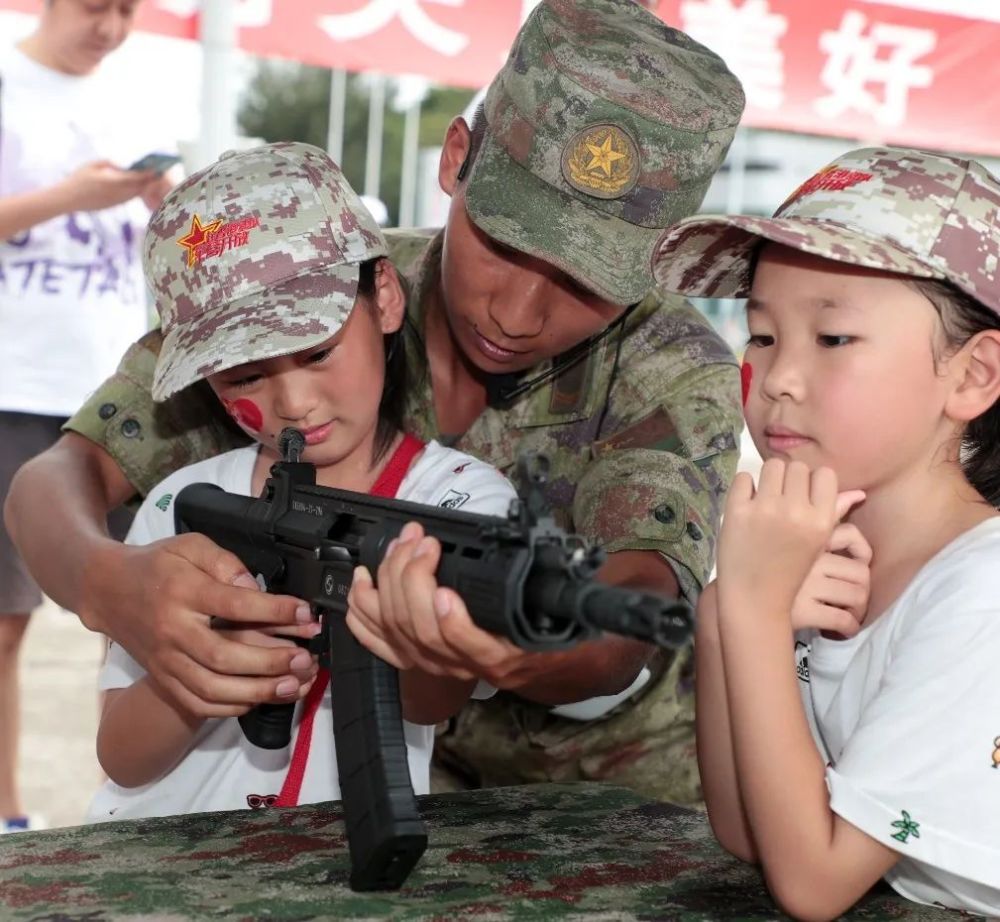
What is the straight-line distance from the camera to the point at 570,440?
2.29m

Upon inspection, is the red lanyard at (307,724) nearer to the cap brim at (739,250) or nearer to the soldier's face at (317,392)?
the soldier's face at (317,392)

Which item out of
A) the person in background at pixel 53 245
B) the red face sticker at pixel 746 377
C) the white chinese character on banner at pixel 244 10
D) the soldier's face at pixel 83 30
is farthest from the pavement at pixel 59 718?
→ the red face sticker at pixel 746 377

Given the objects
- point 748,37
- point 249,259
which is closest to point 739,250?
point 249,259

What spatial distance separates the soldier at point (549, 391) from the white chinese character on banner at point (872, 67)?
2.80 meters

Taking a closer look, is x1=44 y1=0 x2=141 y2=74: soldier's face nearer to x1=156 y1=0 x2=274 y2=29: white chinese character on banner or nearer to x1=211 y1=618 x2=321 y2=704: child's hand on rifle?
x1=156 y1=0 x2=274 y2=29: white chinese character on banner

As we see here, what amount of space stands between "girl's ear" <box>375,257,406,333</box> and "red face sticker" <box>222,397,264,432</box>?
0.82 feet

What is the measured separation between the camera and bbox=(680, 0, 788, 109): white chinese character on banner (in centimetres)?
464

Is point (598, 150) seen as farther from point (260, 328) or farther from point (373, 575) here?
point (373, 575)

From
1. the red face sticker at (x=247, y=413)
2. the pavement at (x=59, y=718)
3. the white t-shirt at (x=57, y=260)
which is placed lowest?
the pavement at (x=59, y=718)

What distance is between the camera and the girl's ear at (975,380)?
5.01 ft

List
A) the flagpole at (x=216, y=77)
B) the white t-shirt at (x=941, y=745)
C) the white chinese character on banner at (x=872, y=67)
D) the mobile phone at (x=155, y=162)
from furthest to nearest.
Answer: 1. the white chinese character on banner at (x=872, y=67)
2. the flagpole at (x=216, y=77)
3. the mobile phone at (x=155, y=162)
4. the white t-shirt at (x=941, y=745)

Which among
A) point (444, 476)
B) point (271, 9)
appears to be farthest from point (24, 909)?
point (271, 9)

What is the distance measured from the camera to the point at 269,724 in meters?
1.77

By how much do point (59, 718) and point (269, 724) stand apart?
12.5 feet
